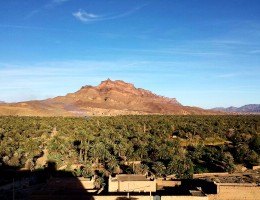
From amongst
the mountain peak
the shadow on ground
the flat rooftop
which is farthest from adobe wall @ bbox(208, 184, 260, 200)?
the mountain peak

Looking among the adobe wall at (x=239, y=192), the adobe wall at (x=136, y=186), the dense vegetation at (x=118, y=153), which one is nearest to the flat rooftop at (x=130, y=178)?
the adobe wall at (x=136, y=186)

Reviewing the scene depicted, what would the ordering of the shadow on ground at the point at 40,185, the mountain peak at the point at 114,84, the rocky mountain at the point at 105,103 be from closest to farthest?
the shadow on ground at the point at 40,185 < the rocky mountain at the point at 105,103 < the mountain peak at the point at 114,84

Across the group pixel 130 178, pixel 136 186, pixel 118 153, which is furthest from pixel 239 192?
pixel 118 153

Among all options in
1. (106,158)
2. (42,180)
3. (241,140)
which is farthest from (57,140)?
(241,140)

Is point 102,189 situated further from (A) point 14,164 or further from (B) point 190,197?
(A) point 14,164

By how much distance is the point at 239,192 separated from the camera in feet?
77.9

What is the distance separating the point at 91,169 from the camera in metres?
32.4

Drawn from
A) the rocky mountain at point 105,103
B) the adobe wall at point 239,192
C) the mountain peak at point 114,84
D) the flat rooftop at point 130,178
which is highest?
the mountain peak at point 114,84

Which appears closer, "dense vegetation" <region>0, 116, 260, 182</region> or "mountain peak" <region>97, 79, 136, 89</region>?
"dense vegetation" <region>0, 116, 260, 182</region>

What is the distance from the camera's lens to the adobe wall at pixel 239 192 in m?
23.7

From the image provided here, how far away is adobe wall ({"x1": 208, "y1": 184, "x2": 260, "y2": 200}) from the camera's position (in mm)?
23672

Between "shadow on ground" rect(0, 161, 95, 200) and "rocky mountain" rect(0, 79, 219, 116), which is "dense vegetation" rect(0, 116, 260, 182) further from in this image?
"rocky mountain" rect(0, 79, 219, 116)

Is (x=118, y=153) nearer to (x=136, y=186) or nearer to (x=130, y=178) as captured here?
(x=130, y=178)

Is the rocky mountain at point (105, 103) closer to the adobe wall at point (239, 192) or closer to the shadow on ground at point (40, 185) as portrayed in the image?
the shadow on ground at point (40, 185)
